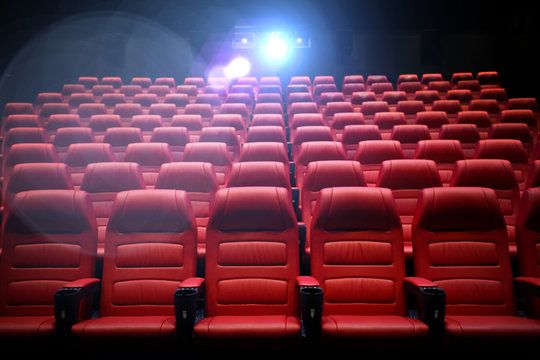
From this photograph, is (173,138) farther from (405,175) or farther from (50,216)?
(405,175)

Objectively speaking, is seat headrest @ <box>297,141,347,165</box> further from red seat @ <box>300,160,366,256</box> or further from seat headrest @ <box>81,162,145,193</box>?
seat headrest @ <box>81,162,145,193</box>

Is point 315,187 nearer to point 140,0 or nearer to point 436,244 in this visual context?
point 436,244

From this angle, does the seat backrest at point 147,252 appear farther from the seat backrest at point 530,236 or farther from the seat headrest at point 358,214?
the seat backrest at point 530,236

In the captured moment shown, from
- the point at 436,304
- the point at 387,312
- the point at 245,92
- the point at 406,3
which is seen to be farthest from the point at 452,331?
the point at 406,3

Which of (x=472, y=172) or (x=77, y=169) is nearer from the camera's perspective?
(x=472, y=172)

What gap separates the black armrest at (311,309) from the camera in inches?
46.1

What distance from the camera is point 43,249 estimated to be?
4.91 feet

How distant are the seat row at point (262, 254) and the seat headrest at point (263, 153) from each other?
0.85 m

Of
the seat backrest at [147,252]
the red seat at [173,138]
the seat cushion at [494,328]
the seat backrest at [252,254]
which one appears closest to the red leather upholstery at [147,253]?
the seat backrest at [147,252]

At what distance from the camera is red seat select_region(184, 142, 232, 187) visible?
7.79 feet

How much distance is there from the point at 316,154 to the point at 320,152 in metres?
0.03

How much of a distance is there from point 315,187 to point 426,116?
6.77 feet

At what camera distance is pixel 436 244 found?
1.48 m

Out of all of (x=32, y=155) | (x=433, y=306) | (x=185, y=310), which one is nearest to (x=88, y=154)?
(x=32, y=155)
